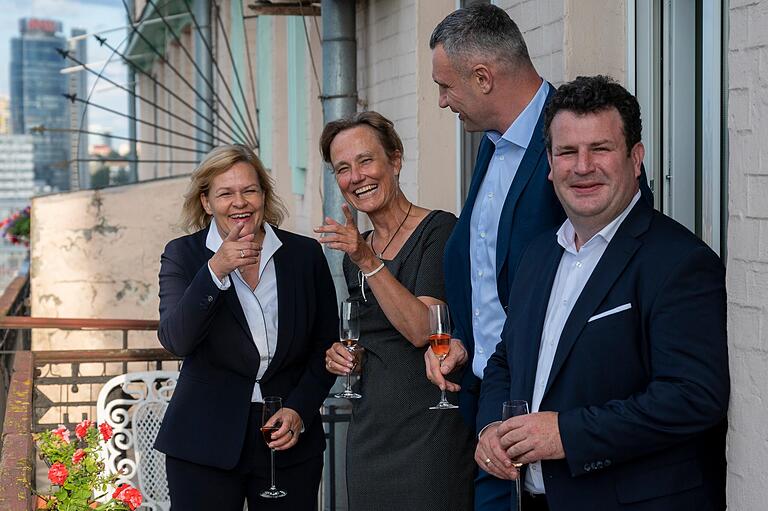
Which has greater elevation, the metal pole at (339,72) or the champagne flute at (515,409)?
the metal pole at (339,72)

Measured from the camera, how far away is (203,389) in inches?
130

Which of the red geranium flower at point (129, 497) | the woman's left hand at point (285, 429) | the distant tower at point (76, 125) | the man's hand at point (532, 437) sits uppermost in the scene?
the distant tower at point (76, 125)

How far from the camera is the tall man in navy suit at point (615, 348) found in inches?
81.4

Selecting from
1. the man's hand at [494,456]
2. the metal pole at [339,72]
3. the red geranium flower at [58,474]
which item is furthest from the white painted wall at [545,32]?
the metal pole at [339,72]

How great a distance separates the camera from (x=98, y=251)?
8961 mm

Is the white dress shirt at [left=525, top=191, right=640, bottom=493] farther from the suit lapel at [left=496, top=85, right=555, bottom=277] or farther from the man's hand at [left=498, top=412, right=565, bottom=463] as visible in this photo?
the suit lapel at [left=496, top=85, right=555, bottom=277]

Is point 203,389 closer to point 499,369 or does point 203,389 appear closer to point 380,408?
point 380,408

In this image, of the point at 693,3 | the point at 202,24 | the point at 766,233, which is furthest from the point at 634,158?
the point at 202,24

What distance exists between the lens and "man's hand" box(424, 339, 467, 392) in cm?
281

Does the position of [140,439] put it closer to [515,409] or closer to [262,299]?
[262,299]

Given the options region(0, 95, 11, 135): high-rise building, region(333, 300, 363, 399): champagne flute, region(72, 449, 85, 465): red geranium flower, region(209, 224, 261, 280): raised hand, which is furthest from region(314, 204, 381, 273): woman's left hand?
region(0, 95, 11, 135): high-rise building

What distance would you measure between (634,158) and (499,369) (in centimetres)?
61

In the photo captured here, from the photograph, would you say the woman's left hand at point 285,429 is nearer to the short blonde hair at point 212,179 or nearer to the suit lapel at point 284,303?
the suit lapel at point 284,303

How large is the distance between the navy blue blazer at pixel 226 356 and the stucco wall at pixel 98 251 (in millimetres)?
5644
